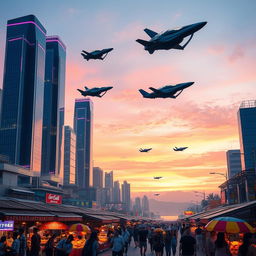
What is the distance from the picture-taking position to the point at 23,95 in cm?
18275

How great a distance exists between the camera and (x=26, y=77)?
186 meters

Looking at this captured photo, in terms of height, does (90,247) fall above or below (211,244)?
above

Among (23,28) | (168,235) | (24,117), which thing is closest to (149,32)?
(168,235)

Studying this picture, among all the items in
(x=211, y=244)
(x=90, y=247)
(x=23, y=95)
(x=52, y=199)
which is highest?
(x=23, y=95)

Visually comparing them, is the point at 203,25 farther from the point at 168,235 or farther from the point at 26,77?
the point at 26,77

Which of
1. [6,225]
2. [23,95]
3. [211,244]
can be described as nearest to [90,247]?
[211,244]

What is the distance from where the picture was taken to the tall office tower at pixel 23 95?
586 feet

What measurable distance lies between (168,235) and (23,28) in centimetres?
19361

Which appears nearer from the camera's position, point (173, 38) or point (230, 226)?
point (230, 226)

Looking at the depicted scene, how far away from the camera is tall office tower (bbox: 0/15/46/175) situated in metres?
178

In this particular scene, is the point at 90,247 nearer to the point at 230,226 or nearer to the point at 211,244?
the point at 230,226

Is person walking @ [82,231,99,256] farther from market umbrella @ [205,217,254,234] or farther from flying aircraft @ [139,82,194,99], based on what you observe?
flying aircraft @ [139,82,194,99]

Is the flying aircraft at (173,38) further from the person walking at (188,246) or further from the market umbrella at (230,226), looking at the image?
the person walking at (188,246)

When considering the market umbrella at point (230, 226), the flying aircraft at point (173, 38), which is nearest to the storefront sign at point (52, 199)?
the flying aircraft at point (173, 38)
